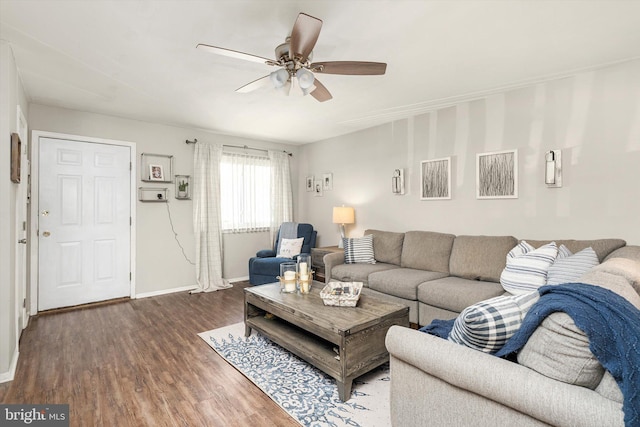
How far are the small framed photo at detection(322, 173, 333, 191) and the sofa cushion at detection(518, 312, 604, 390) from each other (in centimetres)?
443

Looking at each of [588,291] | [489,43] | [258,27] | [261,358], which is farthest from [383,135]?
[588,291]

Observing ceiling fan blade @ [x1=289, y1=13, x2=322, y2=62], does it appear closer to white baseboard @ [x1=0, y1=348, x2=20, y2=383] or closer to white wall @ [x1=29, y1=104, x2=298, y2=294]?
white baseboard @ [x1=0, y1=348, x2=20, y2=383]

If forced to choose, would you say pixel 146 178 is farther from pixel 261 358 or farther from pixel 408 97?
pixel 408 97

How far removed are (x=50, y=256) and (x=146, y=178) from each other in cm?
144

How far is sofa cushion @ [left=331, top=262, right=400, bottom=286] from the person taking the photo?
367 centimetres

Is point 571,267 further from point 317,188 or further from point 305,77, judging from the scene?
point 317,188

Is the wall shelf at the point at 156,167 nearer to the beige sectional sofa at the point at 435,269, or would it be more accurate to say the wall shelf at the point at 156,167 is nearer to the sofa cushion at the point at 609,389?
the beige sectional sofa at the point at 435,269

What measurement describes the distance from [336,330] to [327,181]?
146 inches

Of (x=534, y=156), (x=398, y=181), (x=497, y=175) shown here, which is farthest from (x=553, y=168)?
(x=398, y=181)

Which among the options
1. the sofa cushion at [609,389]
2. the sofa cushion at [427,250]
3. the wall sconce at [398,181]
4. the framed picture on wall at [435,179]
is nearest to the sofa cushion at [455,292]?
the sofa cushion at [427,250]

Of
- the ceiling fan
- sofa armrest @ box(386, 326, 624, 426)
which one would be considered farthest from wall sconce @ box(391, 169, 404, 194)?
sofa armrest @ box(386, 326, 624, 426)

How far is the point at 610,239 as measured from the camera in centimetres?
265

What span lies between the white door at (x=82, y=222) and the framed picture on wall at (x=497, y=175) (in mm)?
4487

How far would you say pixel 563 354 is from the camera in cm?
105
